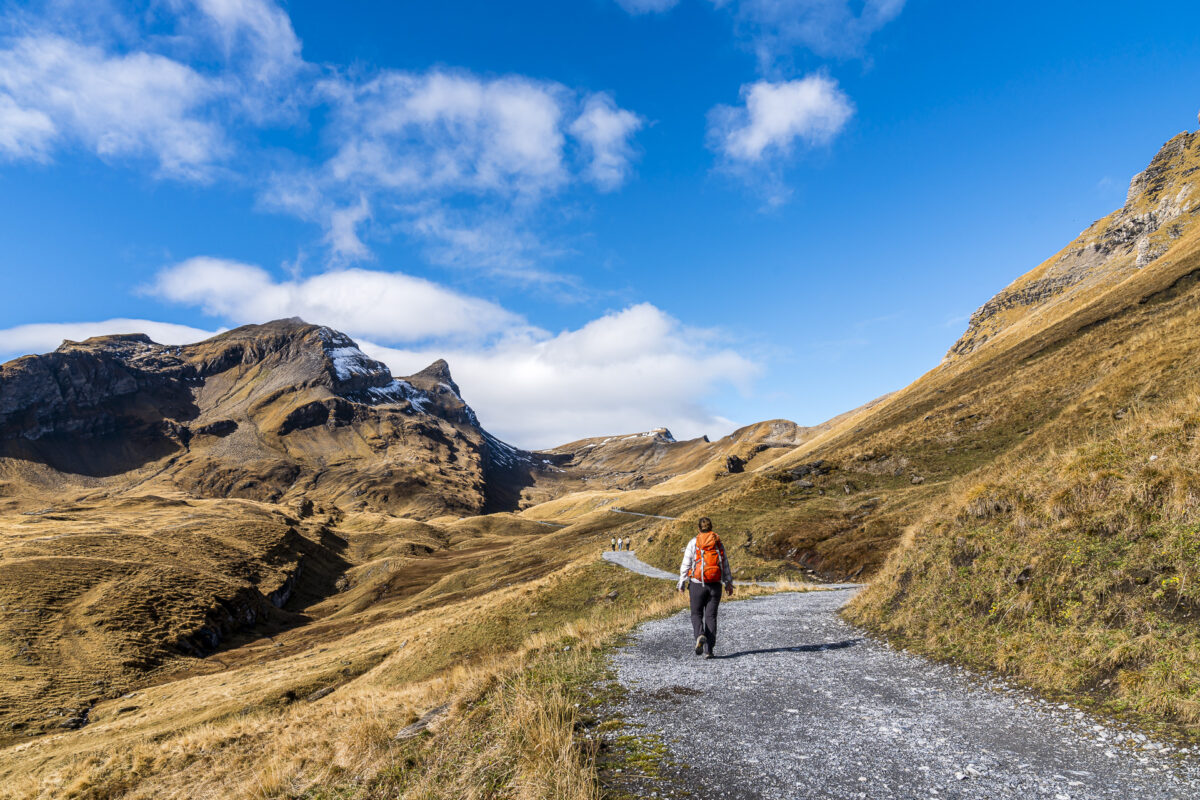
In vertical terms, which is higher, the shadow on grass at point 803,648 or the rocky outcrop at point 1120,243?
the rocky outcrop at point 1120,243

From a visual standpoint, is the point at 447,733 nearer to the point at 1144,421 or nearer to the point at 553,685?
the point at 553,685

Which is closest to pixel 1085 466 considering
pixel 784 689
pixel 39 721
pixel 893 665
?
pixel 893 665

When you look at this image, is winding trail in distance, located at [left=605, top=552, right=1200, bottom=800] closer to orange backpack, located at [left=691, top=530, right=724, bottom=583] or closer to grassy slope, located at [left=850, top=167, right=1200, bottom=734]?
grassy slope, located at [left=850, top=167, right=1200, bottom=734]

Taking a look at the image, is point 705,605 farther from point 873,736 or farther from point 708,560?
point 873,736

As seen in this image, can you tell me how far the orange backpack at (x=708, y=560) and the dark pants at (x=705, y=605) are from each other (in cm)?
18

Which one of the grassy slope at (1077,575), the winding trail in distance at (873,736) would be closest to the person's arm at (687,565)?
the winding trail in distance at (873,736)

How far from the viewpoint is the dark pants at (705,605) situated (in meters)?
12.7

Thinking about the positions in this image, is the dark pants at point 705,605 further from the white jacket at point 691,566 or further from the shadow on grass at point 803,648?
the shadow on grass at point 803,648

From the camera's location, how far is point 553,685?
9719mm

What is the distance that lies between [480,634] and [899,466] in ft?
128

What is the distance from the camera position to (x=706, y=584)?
41.6ft

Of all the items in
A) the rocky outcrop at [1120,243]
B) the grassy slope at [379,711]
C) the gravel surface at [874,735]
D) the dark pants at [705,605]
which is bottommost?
the grassy slope at [379,711]

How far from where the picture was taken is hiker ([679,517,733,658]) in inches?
497

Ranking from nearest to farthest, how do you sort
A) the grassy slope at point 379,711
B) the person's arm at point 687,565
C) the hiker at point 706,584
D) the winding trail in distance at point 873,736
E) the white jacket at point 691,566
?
the winding trail in distance at point 873,736, the grassy slope at point 379,711, the hiker at point 706,584, the white jacket at point 691,566, the person's arm at point 687,565
